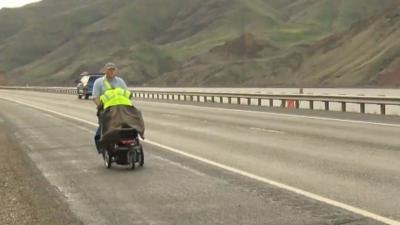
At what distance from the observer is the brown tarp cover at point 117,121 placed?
38.6 feet

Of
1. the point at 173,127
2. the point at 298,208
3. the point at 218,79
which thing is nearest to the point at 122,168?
the point at 298,208

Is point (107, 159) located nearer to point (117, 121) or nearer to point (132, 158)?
point (132, 158)

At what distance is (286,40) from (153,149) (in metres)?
143

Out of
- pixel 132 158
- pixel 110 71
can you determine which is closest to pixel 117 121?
pixel 132 158

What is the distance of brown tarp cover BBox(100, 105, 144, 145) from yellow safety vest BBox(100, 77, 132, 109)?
88 millimetres

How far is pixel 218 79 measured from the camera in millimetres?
116312

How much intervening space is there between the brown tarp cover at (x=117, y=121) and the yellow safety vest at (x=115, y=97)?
0.09 m

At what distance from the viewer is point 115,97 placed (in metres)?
11.9

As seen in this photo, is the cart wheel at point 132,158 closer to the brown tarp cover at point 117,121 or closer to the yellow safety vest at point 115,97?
the brown tarp cover at point 117,121

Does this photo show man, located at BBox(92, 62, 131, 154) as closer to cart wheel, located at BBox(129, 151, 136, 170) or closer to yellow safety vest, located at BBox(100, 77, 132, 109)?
yellow safety vest, located at BBox(100, 77, 132, 109)

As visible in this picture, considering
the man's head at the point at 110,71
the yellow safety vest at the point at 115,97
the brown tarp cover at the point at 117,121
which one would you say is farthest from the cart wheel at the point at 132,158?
the man's head at the point at 110,71

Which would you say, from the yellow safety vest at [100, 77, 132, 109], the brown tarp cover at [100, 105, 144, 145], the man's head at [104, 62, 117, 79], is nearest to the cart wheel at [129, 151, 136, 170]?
the brown tarp cover at [100, 105, 144, 145]

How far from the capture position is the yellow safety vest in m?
11.9

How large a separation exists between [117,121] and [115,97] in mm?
444
